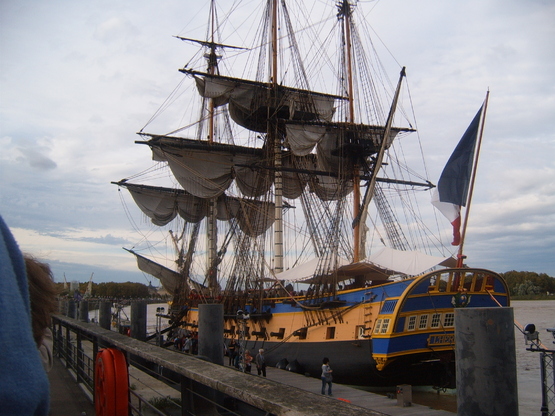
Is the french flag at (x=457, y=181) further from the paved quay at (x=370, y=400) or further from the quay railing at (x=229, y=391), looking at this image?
the quay railing at (x=229, y=391)

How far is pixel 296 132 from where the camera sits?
31422mm

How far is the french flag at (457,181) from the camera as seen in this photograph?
15609mm

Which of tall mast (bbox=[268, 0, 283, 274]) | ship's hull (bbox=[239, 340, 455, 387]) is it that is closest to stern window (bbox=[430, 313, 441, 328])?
ship's hull (bbox=[239, 340, 455, 387])

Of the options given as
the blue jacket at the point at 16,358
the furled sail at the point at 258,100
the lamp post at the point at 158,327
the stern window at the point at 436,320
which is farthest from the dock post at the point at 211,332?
the furled sail at the point at 258,100

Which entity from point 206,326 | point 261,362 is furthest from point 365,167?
point 206,326

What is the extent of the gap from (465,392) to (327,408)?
717mm

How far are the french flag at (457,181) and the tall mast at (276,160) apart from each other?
48.9 feet

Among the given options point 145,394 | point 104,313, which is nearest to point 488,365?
point 145,394

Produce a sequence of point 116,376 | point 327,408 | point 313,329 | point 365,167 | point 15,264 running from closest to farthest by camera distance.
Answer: point 15,264 < point 327,408 < point 116,376 < point 313,329 < point 365,167

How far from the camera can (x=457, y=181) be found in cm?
1568

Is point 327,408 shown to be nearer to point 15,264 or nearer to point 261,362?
point 15,264

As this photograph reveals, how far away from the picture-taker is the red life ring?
14.5ft

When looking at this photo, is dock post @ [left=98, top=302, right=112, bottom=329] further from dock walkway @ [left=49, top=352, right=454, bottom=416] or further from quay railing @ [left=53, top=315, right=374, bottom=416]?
quay railing @ [left=53, top=315, right=374, bottom=416]

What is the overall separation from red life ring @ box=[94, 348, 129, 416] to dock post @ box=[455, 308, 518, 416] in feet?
10.5
